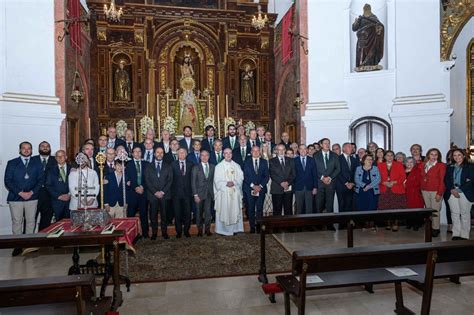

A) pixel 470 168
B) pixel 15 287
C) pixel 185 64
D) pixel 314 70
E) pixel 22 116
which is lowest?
pixel 15 287

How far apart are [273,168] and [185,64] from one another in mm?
9088

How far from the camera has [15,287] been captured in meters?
2.52

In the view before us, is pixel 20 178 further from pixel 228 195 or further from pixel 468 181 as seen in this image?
pixel 468 181

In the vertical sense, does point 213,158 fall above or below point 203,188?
above

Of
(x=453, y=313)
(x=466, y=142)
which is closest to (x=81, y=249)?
(x=453, y=313)

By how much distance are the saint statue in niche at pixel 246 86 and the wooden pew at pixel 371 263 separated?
1243 cm

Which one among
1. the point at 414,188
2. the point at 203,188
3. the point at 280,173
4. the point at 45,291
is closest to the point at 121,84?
the point at 203,188

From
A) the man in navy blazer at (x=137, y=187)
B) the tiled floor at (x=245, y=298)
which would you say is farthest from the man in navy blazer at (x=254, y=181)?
the tiled floor at (x=245, y=298)

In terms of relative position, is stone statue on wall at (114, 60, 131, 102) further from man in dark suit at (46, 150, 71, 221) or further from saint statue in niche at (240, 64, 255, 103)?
man in dark suit at (46, 150, 71, 221)

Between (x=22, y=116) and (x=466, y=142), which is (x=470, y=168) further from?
(x=22, y=116)

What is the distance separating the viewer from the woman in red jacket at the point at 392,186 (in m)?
7.22

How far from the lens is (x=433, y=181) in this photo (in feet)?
22.9

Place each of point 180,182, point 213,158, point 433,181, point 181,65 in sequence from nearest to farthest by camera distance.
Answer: point 433,181 < point 180,182 < point 213,158 < point 181,65

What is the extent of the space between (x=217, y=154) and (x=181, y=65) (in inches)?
333
